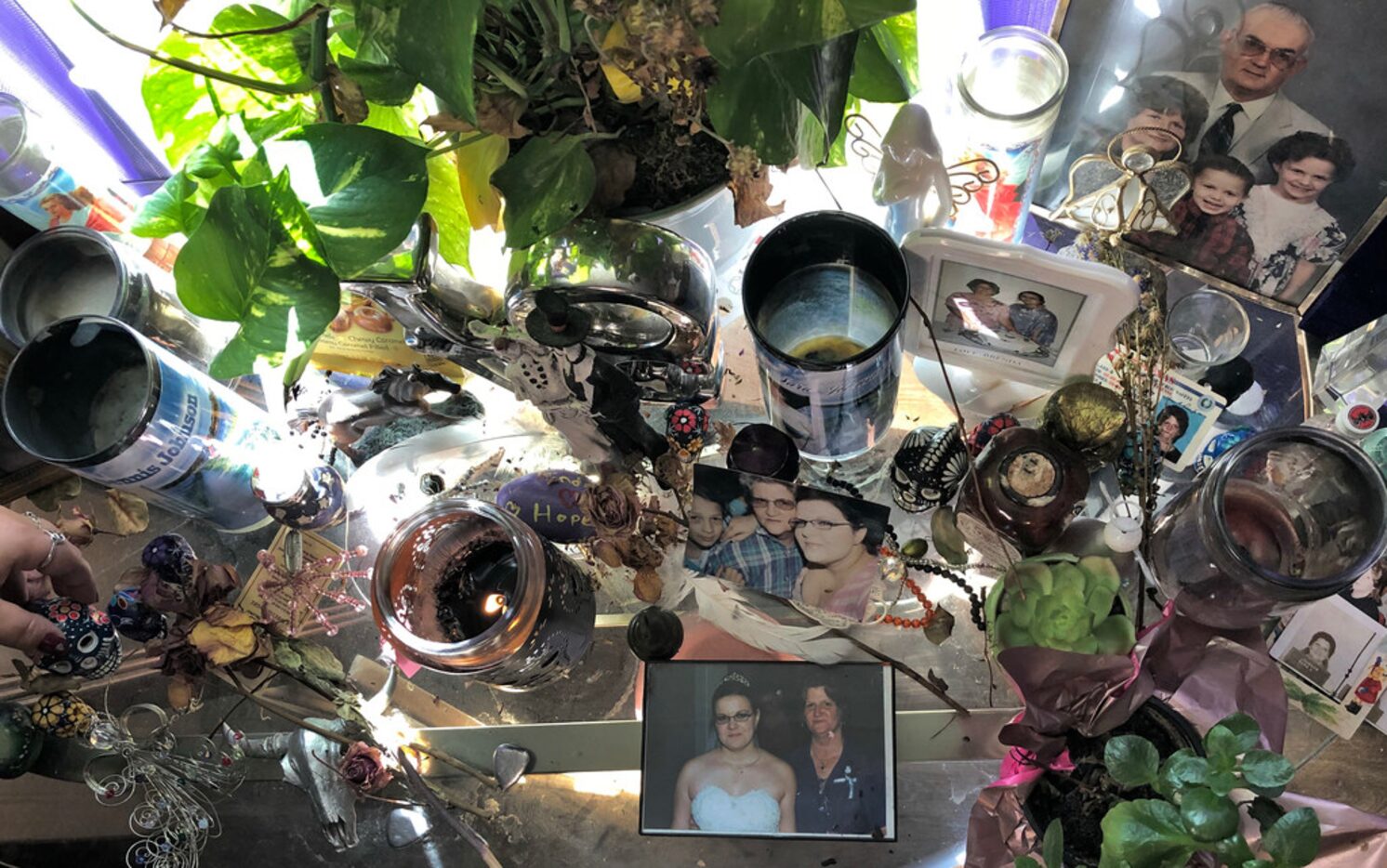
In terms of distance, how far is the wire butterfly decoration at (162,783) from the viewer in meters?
0.78

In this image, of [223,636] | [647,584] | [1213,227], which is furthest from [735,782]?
[1213,227]

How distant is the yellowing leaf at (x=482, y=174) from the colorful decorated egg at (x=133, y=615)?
0.36m

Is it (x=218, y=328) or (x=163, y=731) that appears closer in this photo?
(x=163, y=731)

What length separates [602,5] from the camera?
0.53 meters

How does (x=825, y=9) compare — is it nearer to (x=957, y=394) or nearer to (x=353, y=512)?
(x=957, y=394)

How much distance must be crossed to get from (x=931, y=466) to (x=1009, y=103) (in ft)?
0.97

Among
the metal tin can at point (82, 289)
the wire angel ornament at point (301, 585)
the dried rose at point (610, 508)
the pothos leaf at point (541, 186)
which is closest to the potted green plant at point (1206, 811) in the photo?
the dried rose at point (610, 508)

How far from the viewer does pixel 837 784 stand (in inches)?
28.6

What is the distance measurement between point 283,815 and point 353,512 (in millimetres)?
255

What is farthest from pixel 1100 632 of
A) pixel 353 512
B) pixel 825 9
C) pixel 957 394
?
pixel 353 512

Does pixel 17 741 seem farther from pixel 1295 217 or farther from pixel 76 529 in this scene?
pixel 1295 217

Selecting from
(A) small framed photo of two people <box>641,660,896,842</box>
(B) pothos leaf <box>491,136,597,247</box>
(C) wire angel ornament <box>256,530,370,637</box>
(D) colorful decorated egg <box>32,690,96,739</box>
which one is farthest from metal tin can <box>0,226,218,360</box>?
(A) small framed photo of two people <box>641,660,896,842</box>

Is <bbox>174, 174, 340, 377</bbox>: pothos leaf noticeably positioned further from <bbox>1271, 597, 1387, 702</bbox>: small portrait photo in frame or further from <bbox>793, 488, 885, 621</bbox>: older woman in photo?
<bbox>1271, 597, 1387, 702</bbox>: small portrait photo in frame

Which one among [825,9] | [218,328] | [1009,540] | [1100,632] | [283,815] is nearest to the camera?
[825,9]
